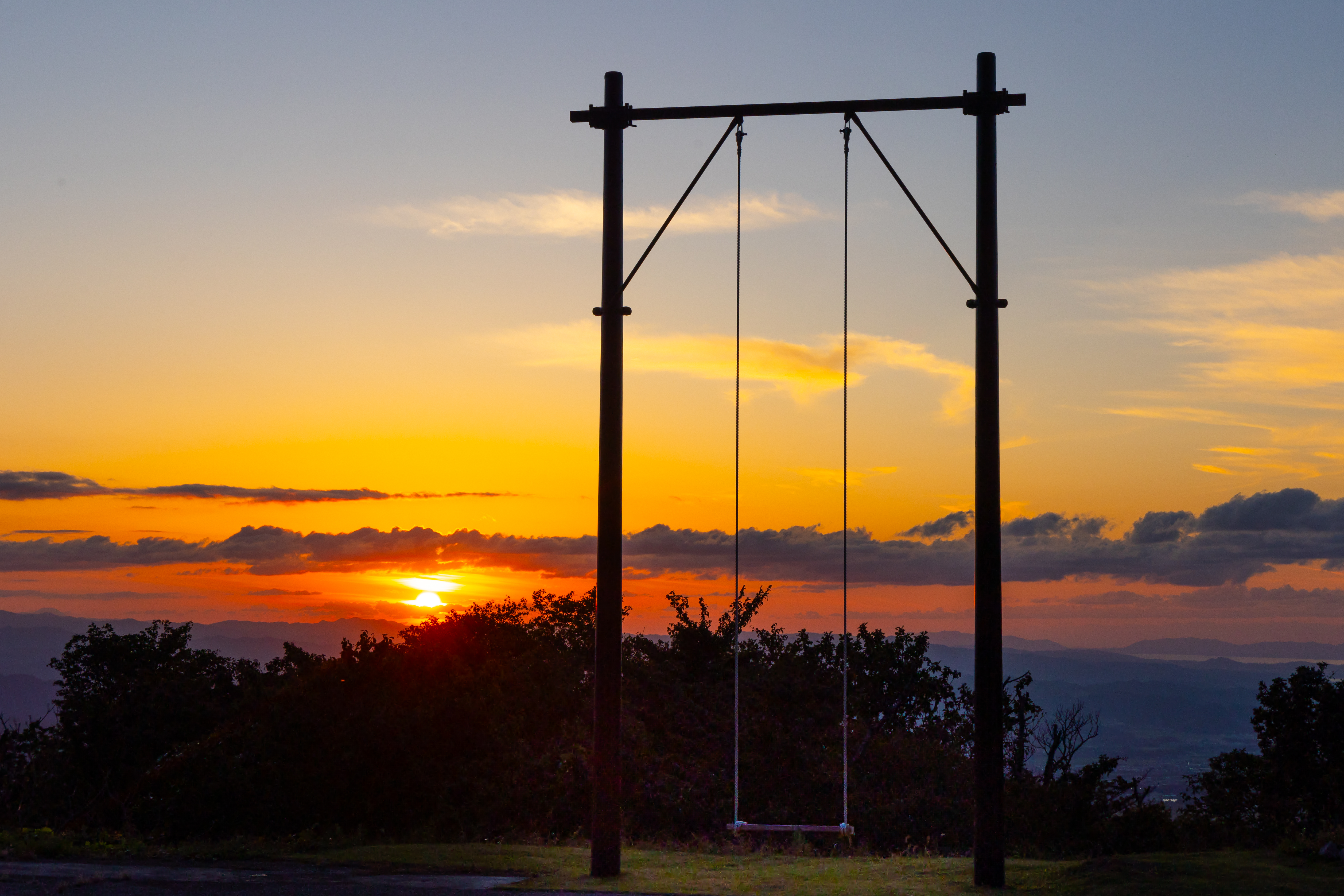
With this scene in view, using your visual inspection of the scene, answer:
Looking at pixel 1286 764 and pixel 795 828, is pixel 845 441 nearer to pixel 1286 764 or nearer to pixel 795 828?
pixel 795 828

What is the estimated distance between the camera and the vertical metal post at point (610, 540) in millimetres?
10219

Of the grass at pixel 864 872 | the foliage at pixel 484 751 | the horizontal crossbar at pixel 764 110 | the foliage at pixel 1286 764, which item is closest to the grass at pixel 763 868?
the grass at pixel 864 872

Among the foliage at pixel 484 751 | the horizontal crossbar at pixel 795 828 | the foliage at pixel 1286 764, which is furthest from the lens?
the foliage at pixel 1286 764

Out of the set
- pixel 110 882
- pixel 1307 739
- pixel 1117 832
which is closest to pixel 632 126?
pixel 110 882

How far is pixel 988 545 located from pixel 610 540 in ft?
10.5

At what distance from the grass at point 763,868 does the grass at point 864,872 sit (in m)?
0.02

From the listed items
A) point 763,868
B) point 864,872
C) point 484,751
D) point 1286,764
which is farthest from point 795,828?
point 1286,764

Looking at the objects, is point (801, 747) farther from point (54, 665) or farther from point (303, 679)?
point (54, 665)

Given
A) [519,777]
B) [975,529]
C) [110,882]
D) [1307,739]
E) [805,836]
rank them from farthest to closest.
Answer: [1307,739], [519,777], [805,836], [975,529], [110,882]

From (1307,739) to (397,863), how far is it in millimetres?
30537

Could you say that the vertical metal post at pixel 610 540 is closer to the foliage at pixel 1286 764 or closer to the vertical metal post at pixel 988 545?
the vertical metal post at pixel 988 545

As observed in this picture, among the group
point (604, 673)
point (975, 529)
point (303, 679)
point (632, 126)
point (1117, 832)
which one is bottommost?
point (1117, 832)

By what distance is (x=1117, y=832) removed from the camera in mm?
27078

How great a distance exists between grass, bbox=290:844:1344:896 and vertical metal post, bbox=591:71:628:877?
474 millimetres
